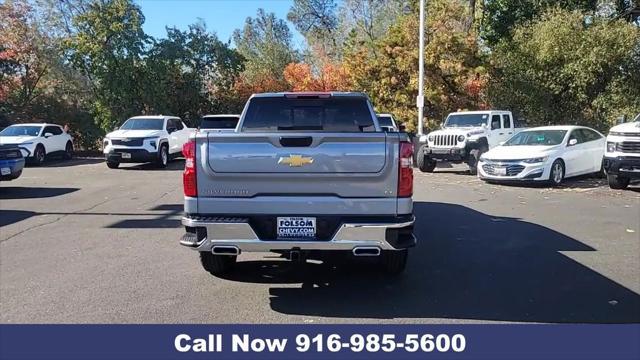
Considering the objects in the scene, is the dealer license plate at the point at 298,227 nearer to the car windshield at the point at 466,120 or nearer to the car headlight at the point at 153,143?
the car windshield at the point at 466,120

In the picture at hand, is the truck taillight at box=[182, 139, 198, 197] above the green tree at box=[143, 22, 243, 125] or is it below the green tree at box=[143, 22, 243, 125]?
below

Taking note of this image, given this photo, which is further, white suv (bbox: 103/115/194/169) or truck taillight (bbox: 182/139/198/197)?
white suv (bbox: 103/115/194/169)

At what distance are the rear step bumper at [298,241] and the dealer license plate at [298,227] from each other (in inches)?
2.2

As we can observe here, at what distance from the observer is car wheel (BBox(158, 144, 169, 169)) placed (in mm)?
20478

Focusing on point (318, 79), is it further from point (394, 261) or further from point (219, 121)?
point (394, 261)

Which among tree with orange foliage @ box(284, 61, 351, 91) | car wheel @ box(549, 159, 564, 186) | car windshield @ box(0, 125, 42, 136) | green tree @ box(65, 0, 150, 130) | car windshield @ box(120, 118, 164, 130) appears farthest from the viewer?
tree with orange foliage @ box(284, 61, 351, 91)

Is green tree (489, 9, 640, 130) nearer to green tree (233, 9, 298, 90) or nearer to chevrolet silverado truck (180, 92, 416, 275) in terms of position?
green tree (233, 9, 298, 90)

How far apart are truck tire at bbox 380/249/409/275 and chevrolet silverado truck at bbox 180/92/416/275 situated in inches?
30.1

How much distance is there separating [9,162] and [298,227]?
36.6 ft

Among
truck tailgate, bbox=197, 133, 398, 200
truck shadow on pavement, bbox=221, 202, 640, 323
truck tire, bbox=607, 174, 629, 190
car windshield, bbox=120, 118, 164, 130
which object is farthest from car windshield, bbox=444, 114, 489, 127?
truck tailgate, bbox=197, 133, 398, 200

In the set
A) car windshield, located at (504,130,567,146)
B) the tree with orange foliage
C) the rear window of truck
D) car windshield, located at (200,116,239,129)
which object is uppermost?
the tree with orange foliage

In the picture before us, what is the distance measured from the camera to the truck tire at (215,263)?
6211 millimetres

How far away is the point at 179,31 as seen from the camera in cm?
3039

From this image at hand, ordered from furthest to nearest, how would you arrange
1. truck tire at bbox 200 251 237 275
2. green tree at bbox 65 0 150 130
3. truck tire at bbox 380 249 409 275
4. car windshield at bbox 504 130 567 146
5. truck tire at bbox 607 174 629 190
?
green tree at bbox 65 0 150 130 → car windshield at bbox 504 130 567 146 → truck tire at bbox 607 174 629 190 → truck tire at bbox 200 251 237 275 → truck tire at bbox 380 249 409 275
